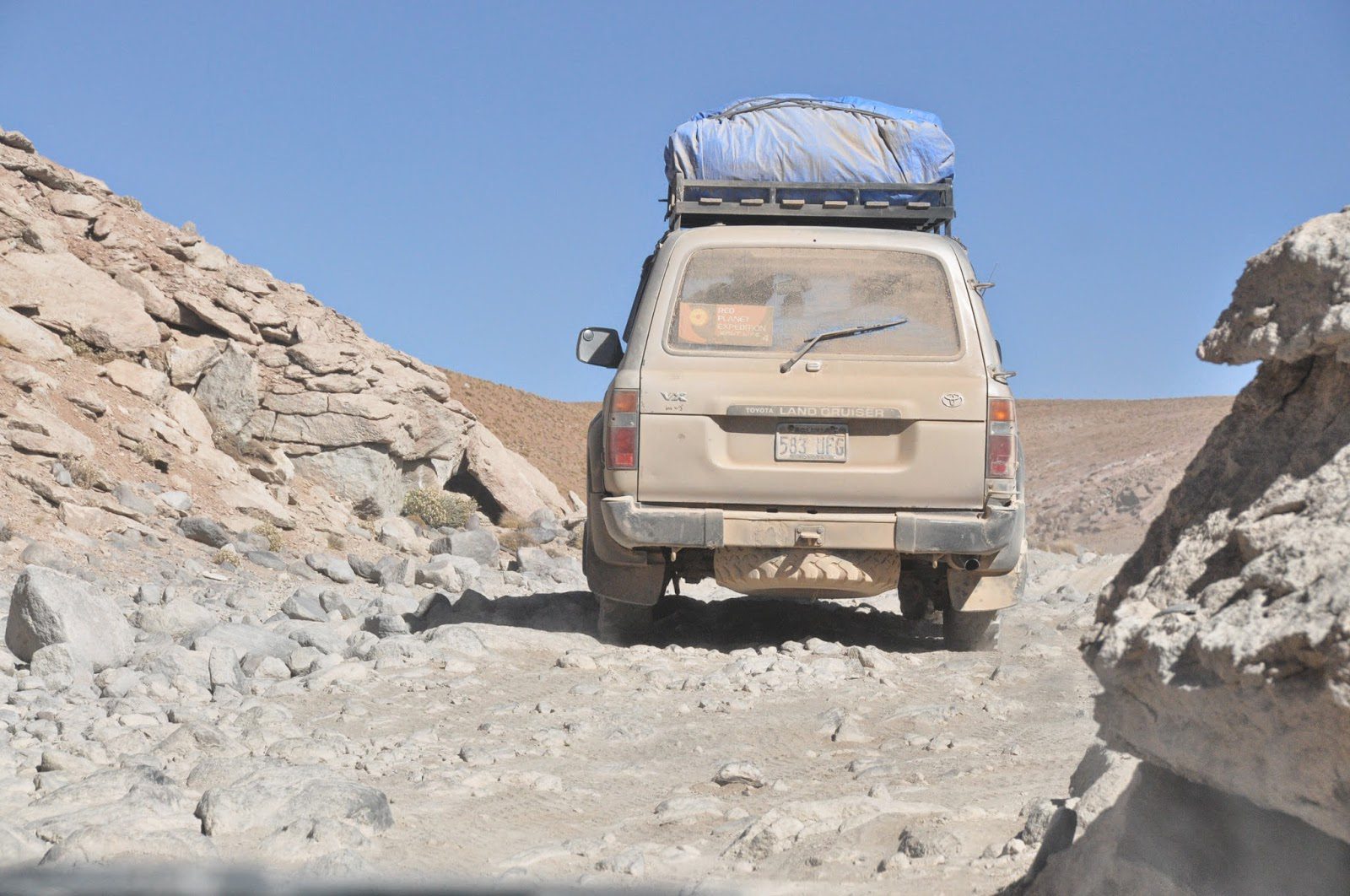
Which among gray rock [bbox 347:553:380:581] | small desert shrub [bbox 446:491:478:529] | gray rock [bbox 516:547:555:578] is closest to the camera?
gray rock [bbox 347:553:380:581]

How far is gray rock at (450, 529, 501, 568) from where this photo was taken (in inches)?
597

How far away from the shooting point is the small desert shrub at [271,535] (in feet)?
46.5

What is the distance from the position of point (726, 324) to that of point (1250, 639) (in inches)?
203

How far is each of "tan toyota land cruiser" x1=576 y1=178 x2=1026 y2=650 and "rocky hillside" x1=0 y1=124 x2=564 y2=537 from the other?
7098mm

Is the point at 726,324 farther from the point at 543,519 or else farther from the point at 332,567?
the point at 543,519

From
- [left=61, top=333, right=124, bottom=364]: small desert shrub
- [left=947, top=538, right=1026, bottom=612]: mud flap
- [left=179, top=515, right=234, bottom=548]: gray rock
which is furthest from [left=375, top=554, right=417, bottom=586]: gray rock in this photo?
[left=61, top=333, right=124, bottom=364]: small desert shrub

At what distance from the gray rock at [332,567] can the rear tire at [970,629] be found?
20.8 feet

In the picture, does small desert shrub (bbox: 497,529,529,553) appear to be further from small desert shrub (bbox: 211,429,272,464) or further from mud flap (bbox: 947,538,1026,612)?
mud flap (bbox: 947,538,1026,612)

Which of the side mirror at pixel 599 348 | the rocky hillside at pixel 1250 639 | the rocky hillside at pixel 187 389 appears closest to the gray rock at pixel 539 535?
the rocky hillside at pixel 187 389

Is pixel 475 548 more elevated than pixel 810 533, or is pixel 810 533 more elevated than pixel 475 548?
pixel 810 533

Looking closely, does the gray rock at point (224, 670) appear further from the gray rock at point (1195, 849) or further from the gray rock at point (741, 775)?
the gray rock at point (1195, 849)

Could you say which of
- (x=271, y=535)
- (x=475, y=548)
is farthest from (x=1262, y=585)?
(x=475, y=548)

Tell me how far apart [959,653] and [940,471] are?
1146 millimetres

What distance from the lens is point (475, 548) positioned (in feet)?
50.2
